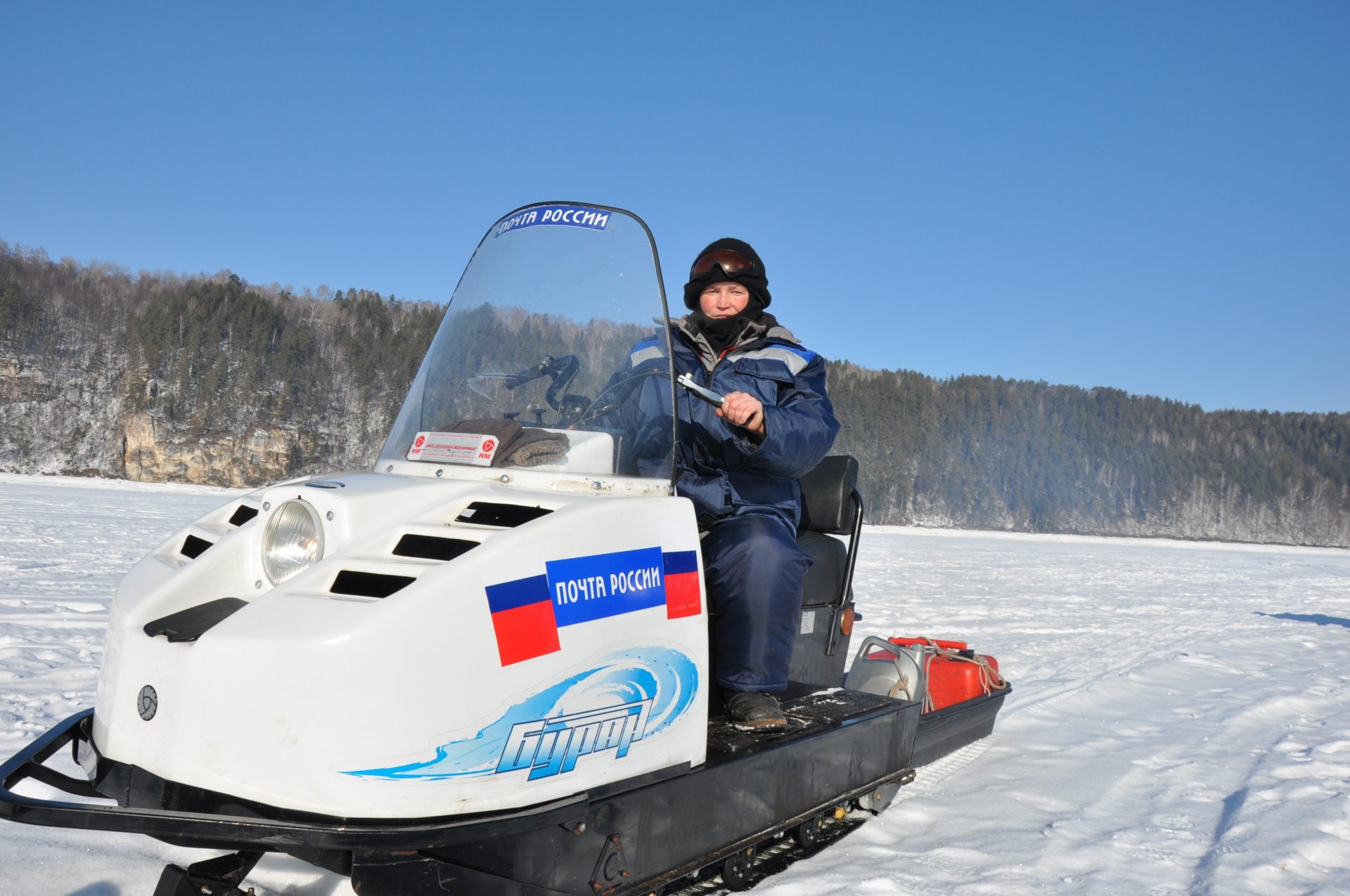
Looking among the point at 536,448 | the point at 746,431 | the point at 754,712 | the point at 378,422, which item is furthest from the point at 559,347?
the point at 378,422

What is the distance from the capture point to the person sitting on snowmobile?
2404 mm

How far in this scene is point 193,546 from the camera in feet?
7.07

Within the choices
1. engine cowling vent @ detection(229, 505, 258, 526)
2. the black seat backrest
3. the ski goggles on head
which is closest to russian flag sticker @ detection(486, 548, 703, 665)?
engine cowling vent @ detection(229, 505, 258, 526)

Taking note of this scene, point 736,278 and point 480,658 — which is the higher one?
point 736,278

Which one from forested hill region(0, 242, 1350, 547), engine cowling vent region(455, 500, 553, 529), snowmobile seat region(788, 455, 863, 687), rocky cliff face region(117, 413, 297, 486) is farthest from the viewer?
rocky cliff face region(117, 413, 297, 486)

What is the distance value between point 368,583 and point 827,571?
1.92m

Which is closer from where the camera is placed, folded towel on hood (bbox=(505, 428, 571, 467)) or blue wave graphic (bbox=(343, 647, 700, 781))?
blue wave graphic (bbox=(343, 647, 700, 781))

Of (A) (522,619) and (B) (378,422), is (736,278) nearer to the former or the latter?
(A) (522,619)

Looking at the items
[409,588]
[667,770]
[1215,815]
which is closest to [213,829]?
[409,588]

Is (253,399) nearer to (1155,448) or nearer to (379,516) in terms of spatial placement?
(379,516)

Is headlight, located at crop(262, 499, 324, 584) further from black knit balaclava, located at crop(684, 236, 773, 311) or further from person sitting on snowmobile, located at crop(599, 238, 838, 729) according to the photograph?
black knit balaclava, located at crop(684, 236, 773, 311)

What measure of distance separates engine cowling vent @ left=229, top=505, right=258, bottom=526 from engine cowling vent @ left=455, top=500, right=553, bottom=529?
567 mm

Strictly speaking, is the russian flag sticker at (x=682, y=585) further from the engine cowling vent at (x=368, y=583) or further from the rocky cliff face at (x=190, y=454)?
the rocky cliff face at (x=190, y=454)

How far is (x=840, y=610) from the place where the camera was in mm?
3348
